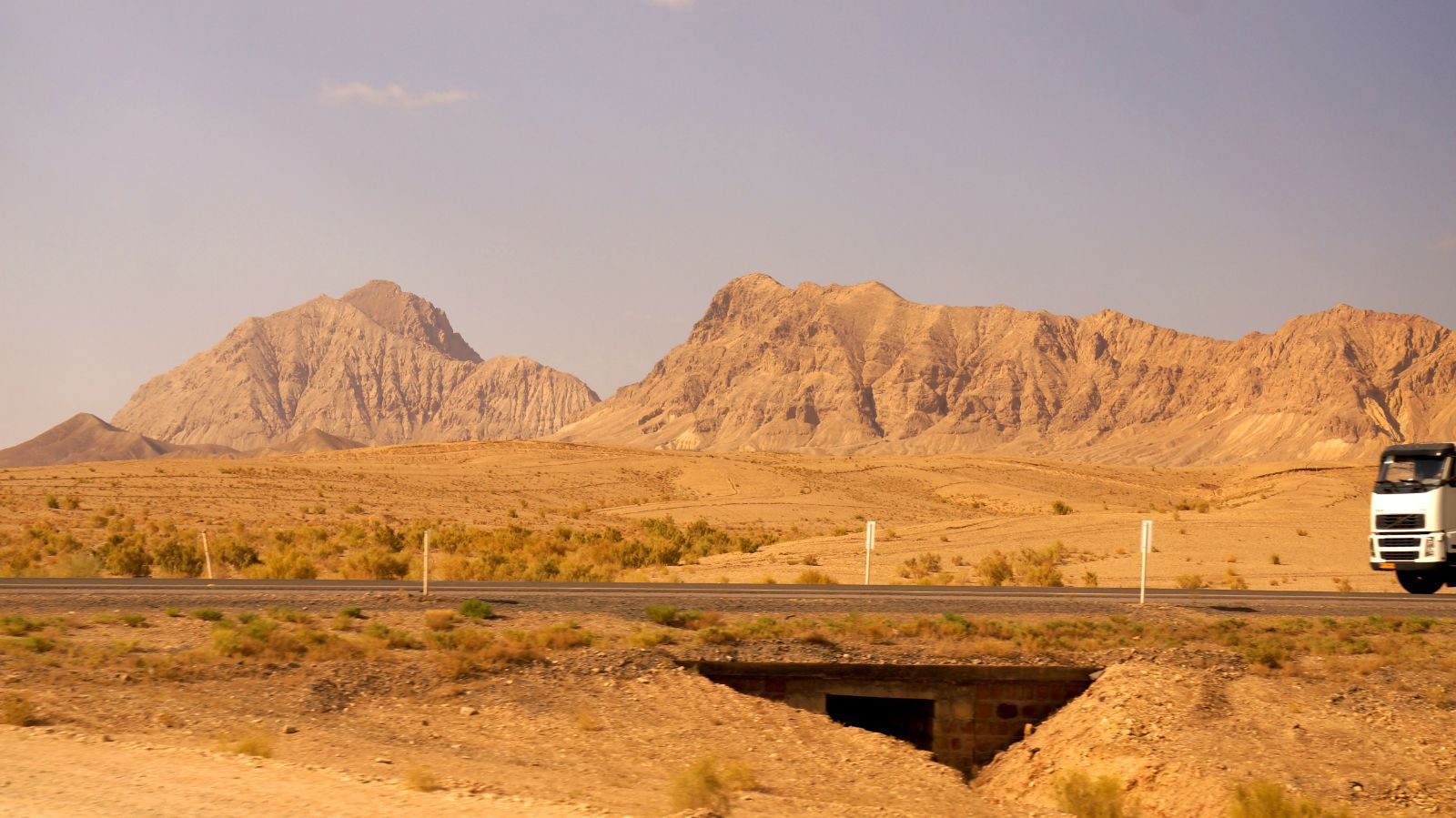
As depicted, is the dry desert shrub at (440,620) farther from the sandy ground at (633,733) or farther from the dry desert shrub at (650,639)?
the dry desert shrub at (650,639)

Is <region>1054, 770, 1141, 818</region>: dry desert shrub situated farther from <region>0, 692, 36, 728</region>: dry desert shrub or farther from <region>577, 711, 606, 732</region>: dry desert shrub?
<region>0, 692, 36, 728</region>: dry desert shrub

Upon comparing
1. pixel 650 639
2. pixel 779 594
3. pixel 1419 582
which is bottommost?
Result: pixel 650 639

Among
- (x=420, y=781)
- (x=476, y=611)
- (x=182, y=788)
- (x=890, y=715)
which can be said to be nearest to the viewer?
(x=182, y=788)

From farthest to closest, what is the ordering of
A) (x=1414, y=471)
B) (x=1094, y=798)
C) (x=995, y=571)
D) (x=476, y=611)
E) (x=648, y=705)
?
(x=995, y=571), (x=1414, y=471), (x=476, y=611), (x=648, y=705), (x=1094, y=798)

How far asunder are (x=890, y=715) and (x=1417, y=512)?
12.9 m

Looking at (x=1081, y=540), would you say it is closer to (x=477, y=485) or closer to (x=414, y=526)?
(x=414, y=526)

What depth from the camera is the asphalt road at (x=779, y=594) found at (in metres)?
22.3

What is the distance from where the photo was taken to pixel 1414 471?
83.3 ft

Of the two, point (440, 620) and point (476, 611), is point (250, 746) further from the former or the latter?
point (476, 611)

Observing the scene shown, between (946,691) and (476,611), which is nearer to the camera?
(946,691)

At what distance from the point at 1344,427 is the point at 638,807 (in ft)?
678

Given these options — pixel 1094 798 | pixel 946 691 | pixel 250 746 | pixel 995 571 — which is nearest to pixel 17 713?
pixel 250 746

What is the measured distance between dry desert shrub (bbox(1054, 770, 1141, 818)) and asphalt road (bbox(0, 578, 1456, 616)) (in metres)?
7.52

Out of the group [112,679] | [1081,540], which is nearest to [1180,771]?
[112,679]
